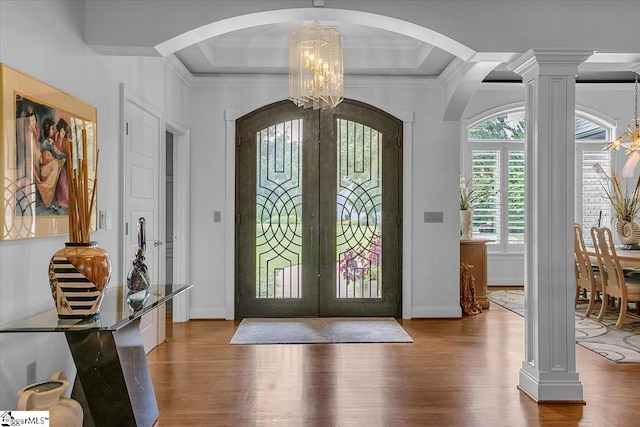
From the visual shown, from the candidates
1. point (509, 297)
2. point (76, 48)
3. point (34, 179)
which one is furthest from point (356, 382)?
point (509, 297)

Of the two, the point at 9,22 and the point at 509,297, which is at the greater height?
the point at 9,22

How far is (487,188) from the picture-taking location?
27.0 ft

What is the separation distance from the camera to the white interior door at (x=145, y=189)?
4.03m

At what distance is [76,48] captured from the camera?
10.5 ft

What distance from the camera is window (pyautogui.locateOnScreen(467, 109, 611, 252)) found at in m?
8.20

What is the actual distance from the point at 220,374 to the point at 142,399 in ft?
3.77

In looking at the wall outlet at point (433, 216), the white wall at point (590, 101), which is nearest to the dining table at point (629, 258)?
the wall outlet at point (433, 216)

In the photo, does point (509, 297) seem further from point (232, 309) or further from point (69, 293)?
point (69, 293)

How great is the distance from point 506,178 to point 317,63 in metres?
5.10

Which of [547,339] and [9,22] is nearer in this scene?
[9,22]

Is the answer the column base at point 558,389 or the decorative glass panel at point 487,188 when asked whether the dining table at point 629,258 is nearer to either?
the column base at point 558,389

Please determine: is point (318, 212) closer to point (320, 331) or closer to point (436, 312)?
point (320, 331)

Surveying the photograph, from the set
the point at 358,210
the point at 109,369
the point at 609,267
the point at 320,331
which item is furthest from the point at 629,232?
the point at 109,369

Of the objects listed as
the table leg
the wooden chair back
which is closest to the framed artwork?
the table leg
